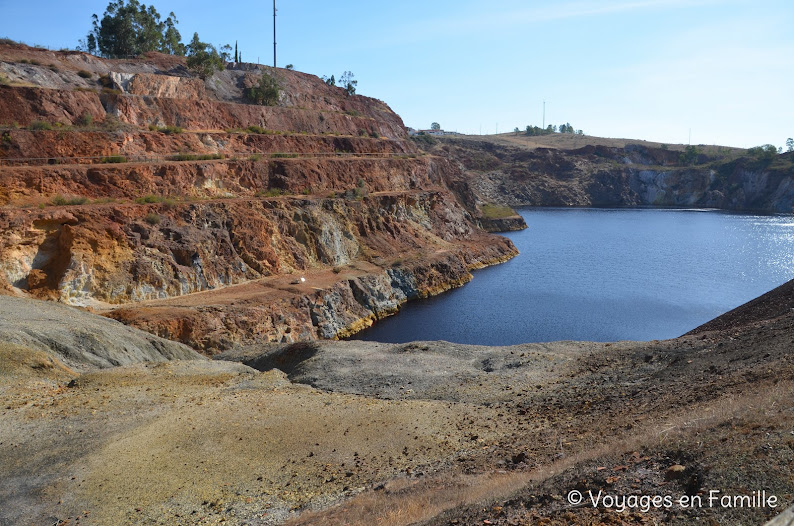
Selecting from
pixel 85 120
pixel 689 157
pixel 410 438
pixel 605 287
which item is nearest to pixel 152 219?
pixel 85 120

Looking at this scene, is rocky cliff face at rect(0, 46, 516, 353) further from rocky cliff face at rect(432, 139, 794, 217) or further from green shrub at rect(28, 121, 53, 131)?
rocky cliff face at rect(432, 139, 794, 217)

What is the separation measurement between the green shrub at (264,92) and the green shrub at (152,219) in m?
34.2

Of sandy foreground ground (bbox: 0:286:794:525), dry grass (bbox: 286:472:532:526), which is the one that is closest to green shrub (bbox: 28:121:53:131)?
sandy foreground ground (bbox: 0:286:794:525)

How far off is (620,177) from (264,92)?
3822 inches

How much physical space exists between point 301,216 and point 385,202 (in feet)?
43.4

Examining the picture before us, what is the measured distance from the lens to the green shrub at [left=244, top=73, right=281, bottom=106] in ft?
237

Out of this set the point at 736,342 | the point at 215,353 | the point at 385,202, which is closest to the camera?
the point at 736,342

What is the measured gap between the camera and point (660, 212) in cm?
12512

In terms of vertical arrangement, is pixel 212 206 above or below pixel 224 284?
above

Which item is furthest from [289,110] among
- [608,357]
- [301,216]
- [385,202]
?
[608,357]

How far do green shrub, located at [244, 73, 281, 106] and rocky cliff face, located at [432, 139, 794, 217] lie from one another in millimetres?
61046

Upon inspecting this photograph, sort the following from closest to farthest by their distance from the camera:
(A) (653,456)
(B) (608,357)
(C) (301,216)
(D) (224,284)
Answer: (A) (653,456) < (B) (608,357) < (D) (224,284) < (C) (301,216)

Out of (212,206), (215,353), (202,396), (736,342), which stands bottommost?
(215,353)

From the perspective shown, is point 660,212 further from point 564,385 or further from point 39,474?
point 39,474
